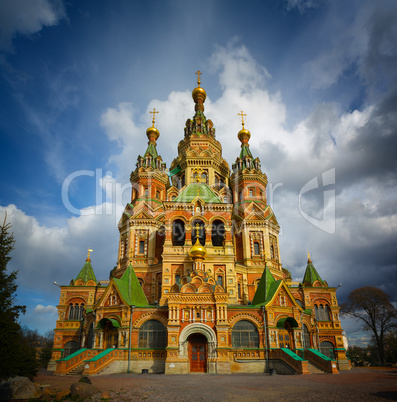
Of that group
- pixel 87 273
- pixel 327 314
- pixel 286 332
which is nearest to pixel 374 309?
pixel 327 314

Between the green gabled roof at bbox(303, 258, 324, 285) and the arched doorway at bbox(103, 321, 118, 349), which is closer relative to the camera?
the arched doorway at bbox(103, 321, 118, 349)

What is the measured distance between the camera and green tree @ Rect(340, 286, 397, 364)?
43094 mm

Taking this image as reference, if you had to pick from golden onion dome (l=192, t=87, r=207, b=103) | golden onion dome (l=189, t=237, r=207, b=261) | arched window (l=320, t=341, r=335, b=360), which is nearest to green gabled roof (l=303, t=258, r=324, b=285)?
arched window (l=320, t=341, r=335, b=360)

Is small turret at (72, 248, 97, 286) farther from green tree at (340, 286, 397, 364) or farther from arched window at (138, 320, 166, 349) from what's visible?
green tree at (340, 286, 397, 364)

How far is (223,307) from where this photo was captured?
79.2ft

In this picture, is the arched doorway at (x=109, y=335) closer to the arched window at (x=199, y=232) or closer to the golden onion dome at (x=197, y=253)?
the golden onion dome at (x=197, y=253)

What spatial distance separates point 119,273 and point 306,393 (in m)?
25.8

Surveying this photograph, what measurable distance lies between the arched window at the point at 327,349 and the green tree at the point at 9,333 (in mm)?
28831

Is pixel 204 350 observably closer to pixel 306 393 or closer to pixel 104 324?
pixel 104 324

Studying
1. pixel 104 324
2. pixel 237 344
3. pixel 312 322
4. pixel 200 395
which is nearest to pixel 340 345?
pixel 312 322

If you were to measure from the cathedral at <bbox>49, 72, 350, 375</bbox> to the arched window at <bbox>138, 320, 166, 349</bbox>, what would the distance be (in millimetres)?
71

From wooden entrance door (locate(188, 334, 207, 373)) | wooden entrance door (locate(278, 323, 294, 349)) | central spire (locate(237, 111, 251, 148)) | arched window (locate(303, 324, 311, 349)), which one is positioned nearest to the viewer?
wooden entrance door (locate(188, 334, 207, 373))

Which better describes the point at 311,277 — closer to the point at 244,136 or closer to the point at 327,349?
the point at 327,349

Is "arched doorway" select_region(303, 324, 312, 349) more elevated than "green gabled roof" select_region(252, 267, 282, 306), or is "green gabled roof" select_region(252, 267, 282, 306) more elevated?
"green gabled roof" select_region(252, 267, 282, 306)
